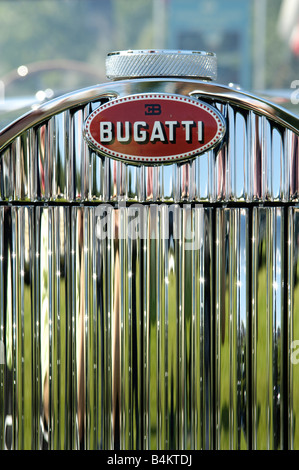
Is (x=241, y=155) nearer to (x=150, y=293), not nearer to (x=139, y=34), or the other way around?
(x=150, y=293)

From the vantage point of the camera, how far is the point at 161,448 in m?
1.29

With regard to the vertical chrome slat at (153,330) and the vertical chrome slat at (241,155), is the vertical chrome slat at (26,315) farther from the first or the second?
the vertical chrome slat at (241,155)

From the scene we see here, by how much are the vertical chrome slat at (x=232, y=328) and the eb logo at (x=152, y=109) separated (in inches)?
9.0

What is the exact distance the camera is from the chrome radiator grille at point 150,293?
4.07ft

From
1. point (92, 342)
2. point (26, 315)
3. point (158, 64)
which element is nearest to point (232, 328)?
point (92, 342)

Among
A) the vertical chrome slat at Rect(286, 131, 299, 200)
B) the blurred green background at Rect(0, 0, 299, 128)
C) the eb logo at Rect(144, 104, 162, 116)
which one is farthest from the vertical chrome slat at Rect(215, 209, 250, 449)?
the blurred green background at Rect(0, 0, 299, 128)

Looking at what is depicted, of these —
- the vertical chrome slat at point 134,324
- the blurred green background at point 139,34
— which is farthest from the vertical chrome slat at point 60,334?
the blurred green background at point 139,34

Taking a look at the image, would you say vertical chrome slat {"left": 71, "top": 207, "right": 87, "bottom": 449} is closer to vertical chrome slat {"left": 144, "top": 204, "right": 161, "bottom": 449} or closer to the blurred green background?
vertical chrome slat {"left": 144, "top": 204, "right": 161, "bottom": 449}

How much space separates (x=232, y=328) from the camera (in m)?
1.28

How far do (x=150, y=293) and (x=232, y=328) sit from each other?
0.59 ft

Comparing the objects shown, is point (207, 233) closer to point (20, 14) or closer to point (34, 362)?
point (34, 362)

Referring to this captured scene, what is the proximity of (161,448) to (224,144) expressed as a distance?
619 millimetres

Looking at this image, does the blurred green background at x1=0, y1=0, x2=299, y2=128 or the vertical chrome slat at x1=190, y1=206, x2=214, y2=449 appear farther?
the blurred green background at x1=0, y1=0, x2=299, y2=128

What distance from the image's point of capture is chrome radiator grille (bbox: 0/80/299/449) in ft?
4.07
